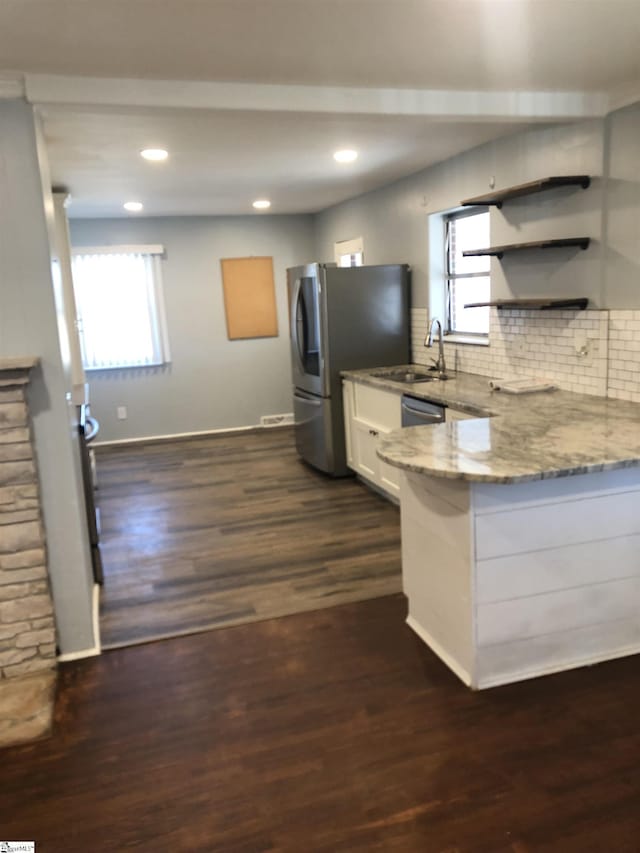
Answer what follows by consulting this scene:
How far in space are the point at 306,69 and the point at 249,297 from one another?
457 cm

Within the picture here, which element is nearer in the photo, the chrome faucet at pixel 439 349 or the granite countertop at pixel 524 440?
the granite countertop at pixel 524 440

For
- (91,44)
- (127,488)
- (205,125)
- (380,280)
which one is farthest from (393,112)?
(127,488)

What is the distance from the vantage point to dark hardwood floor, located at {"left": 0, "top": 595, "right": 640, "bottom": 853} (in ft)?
5.62

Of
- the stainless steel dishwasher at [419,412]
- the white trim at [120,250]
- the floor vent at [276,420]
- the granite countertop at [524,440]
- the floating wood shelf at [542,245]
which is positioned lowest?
the floor vent at [276,420]

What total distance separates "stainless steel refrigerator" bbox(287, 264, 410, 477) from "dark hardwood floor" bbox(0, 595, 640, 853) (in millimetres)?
2493

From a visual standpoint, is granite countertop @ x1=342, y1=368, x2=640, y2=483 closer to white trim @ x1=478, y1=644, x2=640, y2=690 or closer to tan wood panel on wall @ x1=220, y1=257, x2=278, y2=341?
white trim @ x1=478, y1=644, x2=640, y2=690

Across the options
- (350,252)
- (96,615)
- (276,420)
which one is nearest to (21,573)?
(96,615)

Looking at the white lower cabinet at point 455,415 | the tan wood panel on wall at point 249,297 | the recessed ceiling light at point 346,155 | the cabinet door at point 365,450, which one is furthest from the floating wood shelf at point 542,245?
the tan wood panel on wall at point 249,297

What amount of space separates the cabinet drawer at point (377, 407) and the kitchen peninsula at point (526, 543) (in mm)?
1513

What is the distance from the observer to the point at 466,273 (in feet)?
14.5

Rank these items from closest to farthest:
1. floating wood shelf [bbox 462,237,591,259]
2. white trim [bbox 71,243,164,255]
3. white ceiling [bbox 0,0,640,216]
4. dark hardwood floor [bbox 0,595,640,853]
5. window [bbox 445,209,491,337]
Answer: dark hardwood floor [bbox 0,595,640,853]
white ceiling [bbox 0,0,640,216]
floating wood shelf [bbox 462,237,591,259]
window [bbox 445,209,491,337]
white trim [bbox 71,243,164,255]

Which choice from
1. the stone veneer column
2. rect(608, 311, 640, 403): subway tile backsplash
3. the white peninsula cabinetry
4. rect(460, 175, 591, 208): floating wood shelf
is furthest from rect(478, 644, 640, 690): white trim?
rect(460, 175, 591, 208): floating wood shelf

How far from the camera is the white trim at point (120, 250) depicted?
6258mm

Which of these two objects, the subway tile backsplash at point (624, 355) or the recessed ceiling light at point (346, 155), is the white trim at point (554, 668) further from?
the recessed ceiling light at point (346, 155)
